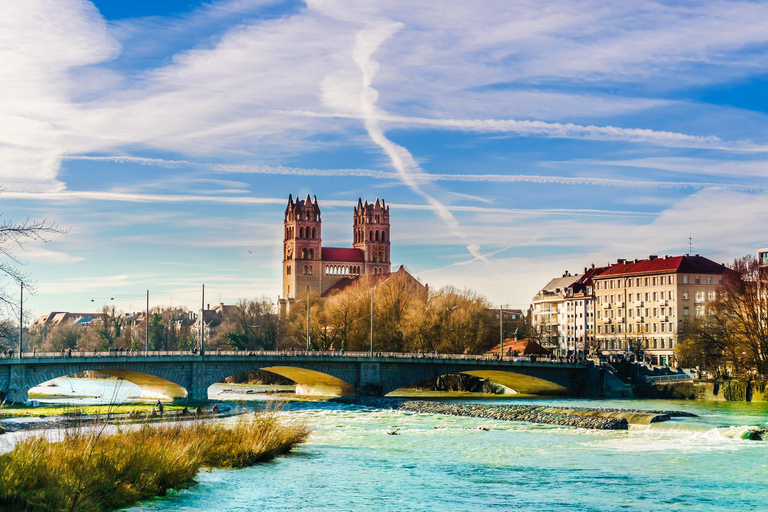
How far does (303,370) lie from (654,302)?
62.9 meters

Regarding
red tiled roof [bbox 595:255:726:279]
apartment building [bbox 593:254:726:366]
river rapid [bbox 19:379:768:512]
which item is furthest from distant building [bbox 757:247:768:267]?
river rapid [bbox 19:379:768:512]

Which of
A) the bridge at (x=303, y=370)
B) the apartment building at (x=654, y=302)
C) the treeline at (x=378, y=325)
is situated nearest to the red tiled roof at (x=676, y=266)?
the apartment building at (x=654, y=302)

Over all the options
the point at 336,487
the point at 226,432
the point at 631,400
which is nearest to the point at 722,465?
the point at 336,487

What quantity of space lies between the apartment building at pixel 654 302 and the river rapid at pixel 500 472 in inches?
2819

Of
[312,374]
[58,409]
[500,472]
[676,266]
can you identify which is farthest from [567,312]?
[500,472]

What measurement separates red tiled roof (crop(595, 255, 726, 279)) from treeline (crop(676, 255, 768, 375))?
3765 cm

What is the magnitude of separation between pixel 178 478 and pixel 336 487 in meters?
5.65

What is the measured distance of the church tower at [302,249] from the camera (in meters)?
193

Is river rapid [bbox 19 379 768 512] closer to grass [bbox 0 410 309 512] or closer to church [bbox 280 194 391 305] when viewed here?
grass [bbox 0 410 309 512]

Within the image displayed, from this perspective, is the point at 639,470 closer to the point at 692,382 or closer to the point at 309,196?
Answer: the point at 692,382

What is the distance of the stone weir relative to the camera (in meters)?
57.0

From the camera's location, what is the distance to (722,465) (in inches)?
1545

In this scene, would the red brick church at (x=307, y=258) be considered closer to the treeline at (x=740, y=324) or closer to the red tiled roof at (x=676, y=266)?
the red tiled roof at (x=676, y=266)

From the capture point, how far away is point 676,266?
128500 millimetres
